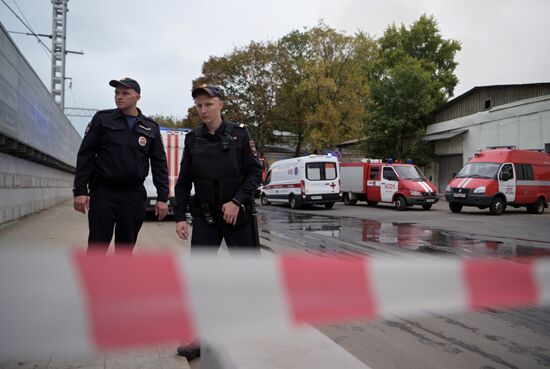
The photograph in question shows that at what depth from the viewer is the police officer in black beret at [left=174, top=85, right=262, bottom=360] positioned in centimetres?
319

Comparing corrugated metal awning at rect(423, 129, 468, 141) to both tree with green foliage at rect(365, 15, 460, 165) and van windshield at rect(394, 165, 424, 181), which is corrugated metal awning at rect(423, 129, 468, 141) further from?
van windshield at rect(394, 165, 424, 181)

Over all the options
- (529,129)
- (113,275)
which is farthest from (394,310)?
(529,129)

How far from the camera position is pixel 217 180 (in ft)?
10.5

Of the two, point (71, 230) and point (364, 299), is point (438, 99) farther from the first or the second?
point (364, 299)

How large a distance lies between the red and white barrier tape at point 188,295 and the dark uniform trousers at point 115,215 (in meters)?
1.93

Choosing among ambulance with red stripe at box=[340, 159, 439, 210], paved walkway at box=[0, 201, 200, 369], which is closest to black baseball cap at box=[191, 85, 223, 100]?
paved walkway at box=[0, 201, 200, 369]

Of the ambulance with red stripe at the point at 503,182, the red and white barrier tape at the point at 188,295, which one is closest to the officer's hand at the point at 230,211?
the red and white barrier tape at the point at 188,295

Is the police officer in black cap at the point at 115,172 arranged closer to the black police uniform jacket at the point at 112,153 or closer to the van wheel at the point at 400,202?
the black police uniform jacket at the point at 112,153

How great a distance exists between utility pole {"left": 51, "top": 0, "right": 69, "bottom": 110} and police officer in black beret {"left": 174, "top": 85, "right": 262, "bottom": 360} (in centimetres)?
2711

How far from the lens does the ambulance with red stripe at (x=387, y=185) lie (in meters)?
18.4

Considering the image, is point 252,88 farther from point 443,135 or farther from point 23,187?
point 23,187

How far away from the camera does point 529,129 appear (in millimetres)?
23469

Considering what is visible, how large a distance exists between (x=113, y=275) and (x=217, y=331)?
1.35 feet

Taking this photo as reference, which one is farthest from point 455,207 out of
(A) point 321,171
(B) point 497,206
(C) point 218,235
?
(C) point 218,235
